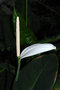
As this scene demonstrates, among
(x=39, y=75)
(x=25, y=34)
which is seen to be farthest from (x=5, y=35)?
(x=39, y=75)

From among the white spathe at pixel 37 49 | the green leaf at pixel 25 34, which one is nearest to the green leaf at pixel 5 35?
the green leaf at pixel 25 34

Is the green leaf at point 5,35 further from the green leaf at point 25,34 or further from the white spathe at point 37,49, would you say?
the white spathe at point 37,49

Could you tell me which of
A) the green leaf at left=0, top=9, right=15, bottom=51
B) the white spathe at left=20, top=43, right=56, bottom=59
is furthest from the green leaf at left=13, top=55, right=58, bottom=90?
the green leaf at left=0, top=9, right=15, bottom=51

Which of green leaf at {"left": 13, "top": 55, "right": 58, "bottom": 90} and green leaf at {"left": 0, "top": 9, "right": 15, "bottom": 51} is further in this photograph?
green leaf at {"left": 0, "top": 9, "right": 15, "bottom": 51}

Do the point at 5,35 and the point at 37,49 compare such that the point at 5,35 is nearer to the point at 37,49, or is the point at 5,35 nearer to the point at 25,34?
the point at 25,34

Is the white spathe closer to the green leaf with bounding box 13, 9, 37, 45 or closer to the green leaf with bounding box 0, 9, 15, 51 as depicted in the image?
the green leaf with bounding box 13, 9, 37, 45

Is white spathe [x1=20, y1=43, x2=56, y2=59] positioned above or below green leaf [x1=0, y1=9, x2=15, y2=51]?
above

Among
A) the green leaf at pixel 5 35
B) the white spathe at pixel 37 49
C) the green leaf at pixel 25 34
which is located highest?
the white spathe at pixel 37 49

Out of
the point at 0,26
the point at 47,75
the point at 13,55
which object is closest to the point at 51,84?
the point at 47,75

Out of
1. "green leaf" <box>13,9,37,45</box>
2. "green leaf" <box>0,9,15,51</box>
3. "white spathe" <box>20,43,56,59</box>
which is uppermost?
"white spathe" <box>20,43,56,59</box>
